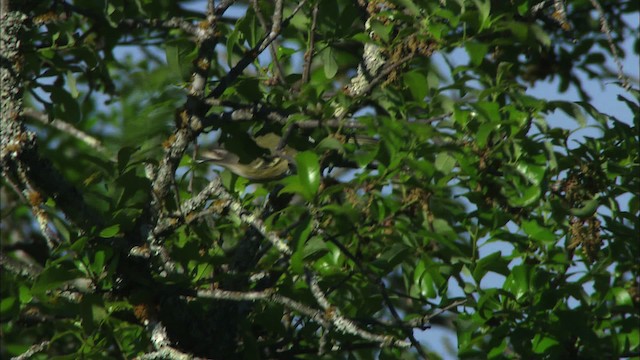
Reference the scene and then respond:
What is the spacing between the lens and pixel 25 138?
267 cm

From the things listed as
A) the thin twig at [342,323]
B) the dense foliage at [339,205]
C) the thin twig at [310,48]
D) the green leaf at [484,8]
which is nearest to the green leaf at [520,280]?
the dense foliage at [339,205]

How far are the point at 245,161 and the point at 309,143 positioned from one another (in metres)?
0.19

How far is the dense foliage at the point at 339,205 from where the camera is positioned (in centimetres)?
265

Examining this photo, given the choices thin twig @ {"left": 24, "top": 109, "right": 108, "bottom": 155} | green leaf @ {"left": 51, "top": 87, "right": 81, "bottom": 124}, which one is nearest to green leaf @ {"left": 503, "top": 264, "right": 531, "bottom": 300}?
green leaf @ {"left": 51, "top": 87, "right": 81, "bottom": 124}

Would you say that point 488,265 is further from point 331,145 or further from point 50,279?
point 50,279

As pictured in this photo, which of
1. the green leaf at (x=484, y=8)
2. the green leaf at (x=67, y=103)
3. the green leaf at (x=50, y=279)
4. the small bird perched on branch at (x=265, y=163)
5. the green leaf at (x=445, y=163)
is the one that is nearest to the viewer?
the green leaf at (x=50, y=279)

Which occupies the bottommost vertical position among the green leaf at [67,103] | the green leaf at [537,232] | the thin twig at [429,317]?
the thin twig at [429,317]

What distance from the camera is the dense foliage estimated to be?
2.65 metres

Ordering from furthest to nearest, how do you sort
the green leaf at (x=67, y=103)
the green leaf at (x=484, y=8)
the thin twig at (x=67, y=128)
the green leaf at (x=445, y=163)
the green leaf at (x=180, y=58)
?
the thin twig at (x=67, y=128), the green leaf at (x=67, y=103), the green leaf at (x=180, y=58), the green leaf at (x=484, y=8), the green leaf at (x=445, y=163)

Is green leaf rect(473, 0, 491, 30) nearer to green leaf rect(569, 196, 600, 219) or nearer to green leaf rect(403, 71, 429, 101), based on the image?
green leaf rect(403, 71, 429, 101)

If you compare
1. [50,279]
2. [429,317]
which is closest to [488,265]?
[429,317]

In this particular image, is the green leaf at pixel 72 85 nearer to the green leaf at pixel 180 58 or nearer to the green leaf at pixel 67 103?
the green leaf at pixel 67 103

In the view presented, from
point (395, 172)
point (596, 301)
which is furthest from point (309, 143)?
point (596, 301)

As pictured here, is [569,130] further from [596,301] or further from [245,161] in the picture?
[245,161]
